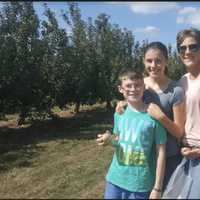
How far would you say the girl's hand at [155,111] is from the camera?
264cm

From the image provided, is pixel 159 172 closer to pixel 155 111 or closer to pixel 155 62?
pixel 155 111

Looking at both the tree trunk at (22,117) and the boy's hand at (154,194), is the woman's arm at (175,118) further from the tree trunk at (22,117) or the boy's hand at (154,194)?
the tree trunk at (22,117)

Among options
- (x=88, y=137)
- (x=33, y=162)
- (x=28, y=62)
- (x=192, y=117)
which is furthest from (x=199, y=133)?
(x=28, y=62)

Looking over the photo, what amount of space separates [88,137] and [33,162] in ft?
9.92

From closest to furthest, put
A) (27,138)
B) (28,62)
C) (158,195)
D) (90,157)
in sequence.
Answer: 1. (158,195)
2. (90,157)
3. (27,138)
4. (28,62)

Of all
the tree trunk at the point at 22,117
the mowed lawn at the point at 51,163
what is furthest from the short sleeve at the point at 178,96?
the tree trunk at the point at 22,117

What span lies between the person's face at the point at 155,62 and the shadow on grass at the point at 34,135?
4.74 metres

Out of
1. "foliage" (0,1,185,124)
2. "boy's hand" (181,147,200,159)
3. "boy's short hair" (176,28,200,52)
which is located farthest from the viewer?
"foliage" (0,1,185,124)

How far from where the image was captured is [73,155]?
8.14 metres

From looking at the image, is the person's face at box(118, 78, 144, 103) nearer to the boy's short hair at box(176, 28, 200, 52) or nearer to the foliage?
the boy's short hair at box(176, 28, 200, 52)

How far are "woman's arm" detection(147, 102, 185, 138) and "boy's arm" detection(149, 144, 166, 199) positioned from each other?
12 centimetres

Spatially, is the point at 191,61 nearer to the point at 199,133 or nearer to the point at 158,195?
the point at 199,133

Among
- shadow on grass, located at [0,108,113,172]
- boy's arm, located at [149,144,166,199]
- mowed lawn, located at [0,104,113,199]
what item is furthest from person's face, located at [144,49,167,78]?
shadow on grass, located at [0,108,113,172]

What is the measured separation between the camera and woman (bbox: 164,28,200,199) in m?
2.74
